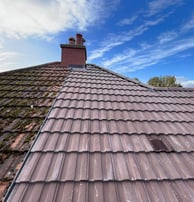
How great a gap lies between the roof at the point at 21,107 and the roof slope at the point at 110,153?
0.63ft

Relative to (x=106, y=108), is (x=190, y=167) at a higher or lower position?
lower

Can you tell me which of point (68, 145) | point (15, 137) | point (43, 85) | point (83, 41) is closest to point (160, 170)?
point (68, 145)

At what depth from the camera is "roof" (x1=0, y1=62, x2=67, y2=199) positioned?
2.04 meters

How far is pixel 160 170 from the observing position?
6.23 ft

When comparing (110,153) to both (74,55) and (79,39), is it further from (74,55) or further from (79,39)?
(79,39)

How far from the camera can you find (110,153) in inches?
82.7

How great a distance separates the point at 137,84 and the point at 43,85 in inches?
127

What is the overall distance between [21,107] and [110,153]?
2478 millimetres

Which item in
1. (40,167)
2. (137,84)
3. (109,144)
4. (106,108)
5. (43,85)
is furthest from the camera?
(137,84)

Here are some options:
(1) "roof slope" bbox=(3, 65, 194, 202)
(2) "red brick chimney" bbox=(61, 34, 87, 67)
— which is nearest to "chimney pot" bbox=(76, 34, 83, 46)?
(2) "red brick chimney" bbox=(61, 34, 87, 67)

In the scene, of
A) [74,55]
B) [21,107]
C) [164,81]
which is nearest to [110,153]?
[21,107]

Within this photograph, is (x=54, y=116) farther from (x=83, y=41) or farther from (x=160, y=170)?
(x=83, y=41)

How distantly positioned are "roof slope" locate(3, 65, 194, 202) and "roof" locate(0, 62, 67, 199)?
0.19 metres

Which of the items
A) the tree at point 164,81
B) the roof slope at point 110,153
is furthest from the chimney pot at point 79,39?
the tree at point 164,81
